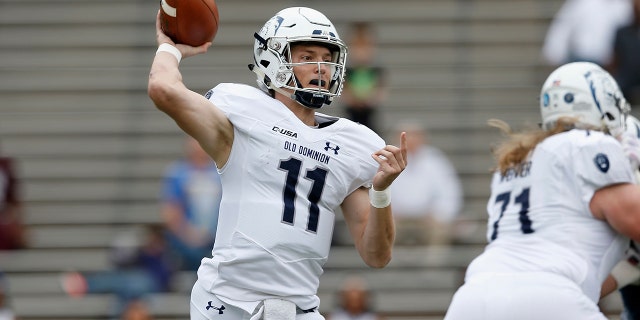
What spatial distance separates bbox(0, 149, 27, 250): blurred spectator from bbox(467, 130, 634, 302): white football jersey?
5807 millimetres

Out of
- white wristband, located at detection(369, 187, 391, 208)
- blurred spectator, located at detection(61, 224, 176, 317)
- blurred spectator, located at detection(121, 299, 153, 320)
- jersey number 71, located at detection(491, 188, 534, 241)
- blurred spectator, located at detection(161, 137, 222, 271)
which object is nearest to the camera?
white wristband, located at detection(369, 187, 391, 208)

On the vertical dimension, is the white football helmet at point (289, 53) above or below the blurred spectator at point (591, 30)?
above

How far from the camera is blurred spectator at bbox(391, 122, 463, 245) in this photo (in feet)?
31.7

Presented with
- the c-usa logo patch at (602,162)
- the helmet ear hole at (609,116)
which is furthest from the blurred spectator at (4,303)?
the c-usa logo patch at (602,162)

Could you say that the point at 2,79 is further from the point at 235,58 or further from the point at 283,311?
the point at 283,311

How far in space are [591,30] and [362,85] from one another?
1.87 m

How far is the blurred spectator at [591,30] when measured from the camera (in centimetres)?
991

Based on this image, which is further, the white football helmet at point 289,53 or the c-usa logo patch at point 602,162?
the c-usa logo patch at point 602,162

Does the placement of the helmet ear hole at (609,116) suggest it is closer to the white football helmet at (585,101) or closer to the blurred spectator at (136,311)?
the white football helmet at (585,101)

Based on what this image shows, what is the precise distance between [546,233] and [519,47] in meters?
6.43

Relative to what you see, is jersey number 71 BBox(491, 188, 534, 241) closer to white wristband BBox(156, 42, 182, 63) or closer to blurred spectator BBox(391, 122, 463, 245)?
white wristband BBox(156, 42, 182, 63)

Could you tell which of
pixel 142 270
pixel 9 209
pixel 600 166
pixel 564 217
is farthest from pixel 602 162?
pixel 9 209

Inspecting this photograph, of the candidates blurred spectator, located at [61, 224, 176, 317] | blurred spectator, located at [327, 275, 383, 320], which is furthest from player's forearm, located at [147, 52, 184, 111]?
blurred spectator, located at [61, 224, 176, 317]

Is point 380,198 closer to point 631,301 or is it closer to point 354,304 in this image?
point 631,301
